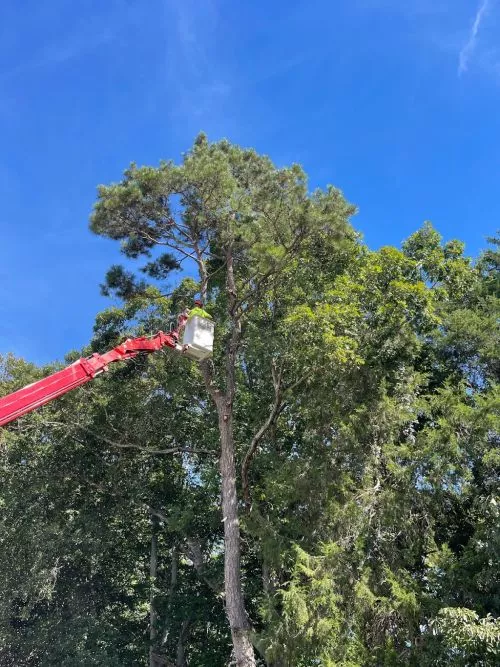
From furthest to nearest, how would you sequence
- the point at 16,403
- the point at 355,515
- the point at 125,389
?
1. the point at 125,389
2. the point at 355,515
3. the point at 16,403

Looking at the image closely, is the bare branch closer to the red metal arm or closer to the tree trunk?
the tree trunk

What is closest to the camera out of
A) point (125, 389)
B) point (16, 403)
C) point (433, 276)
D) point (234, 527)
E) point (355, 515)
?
point (16, 403)

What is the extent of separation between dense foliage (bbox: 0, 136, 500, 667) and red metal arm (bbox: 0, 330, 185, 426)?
13.4 ft

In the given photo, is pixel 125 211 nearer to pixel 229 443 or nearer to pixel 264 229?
pixel 264 229

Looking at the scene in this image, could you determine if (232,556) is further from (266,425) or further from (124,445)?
(124,445)

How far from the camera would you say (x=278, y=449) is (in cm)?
1368

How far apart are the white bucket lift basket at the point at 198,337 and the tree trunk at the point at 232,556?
5.14 metres

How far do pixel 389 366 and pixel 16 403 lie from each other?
26.5 ft

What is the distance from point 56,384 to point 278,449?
328 inches

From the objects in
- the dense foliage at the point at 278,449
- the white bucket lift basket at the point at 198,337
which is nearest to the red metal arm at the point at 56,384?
the white bucket lift basket at the point at 198,337

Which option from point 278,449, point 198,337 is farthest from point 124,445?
point 198,337

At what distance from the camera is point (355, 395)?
1151 cm

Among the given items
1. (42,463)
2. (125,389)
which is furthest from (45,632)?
(125,389)

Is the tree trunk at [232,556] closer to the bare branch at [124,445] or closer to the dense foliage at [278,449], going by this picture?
the dense foliage at [278,449]
